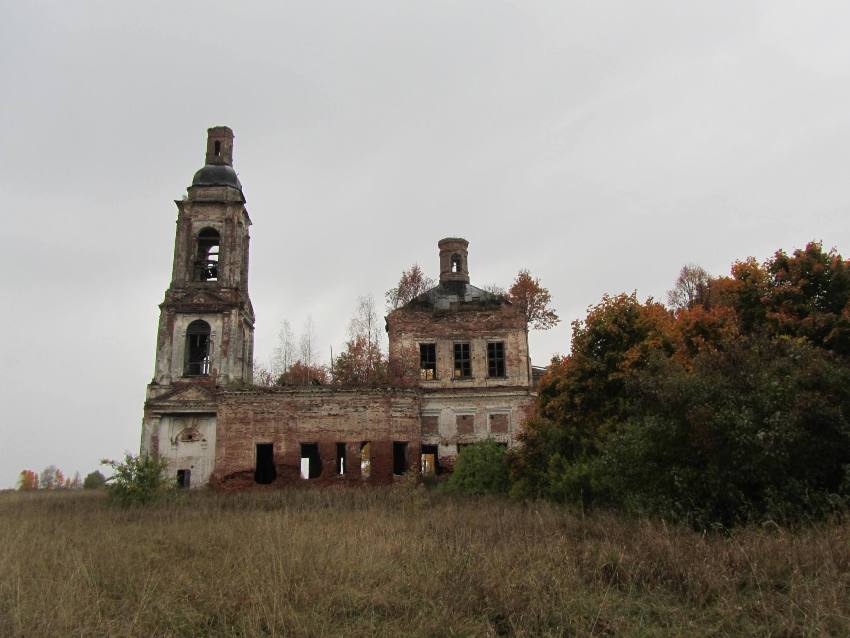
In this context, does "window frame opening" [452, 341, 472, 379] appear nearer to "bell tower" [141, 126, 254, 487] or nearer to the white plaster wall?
"bell tower" [141, 126, 254, 487]

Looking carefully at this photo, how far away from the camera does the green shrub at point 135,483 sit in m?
18.0

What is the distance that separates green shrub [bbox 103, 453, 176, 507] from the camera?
1802cm

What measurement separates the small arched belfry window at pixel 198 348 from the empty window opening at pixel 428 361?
32.6 ft

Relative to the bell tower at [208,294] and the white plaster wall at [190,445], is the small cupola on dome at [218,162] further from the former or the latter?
the white plaster wall at [190,445]

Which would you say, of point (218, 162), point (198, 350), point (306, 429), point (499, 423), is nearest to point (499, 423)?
point (499, 423)

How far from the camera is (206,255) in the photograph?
106 ft

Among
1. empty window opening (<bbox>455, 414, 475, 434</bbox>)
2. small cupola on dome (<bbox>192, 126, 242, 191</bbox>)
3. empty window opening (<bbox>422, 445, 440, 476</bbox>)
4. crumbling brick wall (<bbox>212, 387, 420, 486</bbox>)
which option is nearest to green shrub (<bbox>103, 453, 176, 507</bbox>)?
crumbling brick wall (<bbox>212, 387, 420, 486</bbox>)

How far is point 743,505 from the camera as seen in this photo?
33.8 feet

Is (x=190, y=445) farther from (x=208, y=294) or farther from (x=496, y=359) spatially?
(x=496, y=359)

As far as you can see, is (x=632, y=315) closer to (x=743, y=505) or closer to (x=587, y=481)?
(x=587, y=481)

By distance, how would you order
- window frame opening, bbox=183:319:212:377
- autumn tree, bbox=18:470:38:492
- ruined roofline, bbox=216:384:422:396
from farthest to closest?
autumn tree, bbox=18:470:38:492, window frame opening, bbox=183:319:212:377, ruined roofline, bbox=216:384:422:396

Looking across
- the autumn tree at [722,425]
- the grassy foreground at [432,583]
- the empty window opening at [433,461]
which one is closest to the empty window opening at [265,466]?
the empty window opening at [433,461]

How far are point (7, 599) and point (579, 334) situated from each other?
16.1 meters

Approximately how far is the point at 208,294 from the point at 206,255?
112 inches
